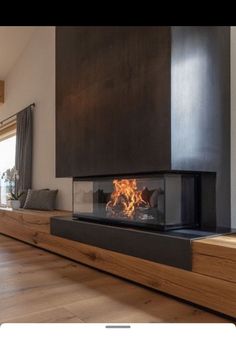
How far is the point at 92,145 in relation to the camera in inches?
108

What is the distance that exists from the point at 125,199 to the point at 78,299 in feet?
3.07

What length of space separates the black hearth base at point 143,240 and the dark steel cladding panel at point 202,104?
0.43m

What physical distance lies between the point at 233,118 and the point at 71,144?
1.46 meters

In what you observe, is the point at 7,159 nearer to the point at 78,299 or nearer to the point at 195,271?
the point at 78,299

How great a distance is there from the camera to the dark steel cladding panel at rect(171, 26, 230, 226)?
80.9 inches

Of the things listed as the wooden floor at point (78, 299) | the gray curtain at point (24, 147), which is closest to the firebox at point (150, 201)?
the wooden floor at point (78, 299)

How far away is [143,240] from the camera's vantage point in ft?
6.86

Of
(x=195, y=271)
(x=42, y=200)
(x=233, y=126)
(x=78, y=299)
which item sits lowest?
(x=78, y=299)

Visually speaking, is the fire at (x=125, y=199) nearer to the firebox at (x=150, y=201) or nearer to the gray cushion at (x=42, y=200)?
the firebox at (x=150, y=201)

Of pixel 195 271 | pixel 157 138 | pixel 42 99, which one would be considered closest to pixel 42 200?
pixel 42 99

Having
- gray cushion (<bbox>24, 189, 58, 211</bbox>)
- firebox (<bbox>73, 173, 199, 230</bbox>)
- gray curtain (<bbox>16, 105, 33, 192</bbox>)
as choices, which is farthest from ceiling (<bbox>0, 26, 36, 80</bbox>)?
firebox (<bbox>73, 173, 199, 230</bbox>)

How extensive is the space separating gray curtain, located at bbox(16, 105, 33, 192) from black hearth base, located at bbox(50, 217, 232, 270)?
242cm

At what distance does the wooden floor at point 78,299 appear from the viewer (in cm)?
163

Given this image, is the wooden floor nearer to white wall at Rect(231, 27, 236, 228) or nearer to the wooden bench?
the wooden bench
